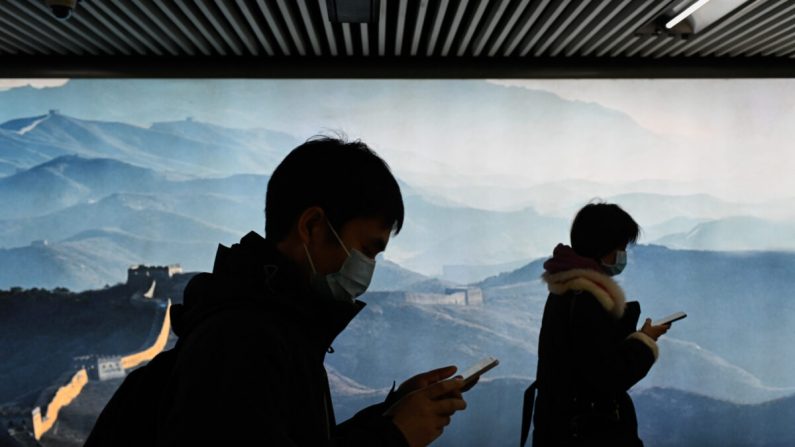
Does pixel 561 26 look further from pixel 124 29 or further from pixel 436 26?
pixel 124 29

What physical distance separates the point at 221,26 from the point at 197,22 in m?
0.17

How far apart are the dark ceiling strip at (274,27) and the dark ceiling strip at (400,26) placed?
2.90ft

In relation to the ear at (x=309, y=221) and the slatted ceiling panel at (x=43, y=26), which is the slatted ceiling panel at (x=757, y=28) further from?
the slatted ceiling panel at (x=43, y=26)

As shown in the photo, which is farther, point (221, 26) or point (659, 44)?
point (659, 44)

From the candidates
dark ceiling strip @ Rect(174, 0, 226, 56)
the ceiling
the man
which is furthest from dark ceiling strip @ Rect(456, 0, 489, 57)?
the man

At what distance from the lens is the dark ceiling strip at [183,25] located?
4.85 metres

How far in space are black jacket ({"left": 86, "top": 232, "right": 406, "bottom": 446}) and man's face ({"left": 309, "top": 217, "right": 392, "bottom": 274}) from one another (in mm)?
65

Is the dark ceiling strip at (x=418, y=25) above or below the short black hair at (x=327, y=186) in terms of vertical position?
above

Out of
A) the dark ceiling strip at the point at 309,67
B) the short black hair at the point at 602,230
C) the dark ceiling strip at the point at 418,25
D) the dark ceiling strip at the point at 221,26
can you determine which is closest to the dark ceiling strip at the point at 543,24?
the dark ceiling strip at the point at 309,67

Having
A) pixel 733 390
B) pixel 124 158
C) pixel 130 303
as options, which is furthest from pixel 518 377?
pixel 124 158

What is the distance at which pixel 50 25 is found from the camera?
520 cm

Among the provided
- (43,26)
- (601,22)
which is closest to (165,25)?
(43,26)

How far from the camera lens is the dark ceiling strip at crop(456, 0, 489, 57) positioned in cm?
480

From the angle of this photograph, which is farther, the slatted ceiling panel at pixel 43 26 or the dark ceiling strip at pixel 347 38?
the dark ceiling strip at pixel 347 38
